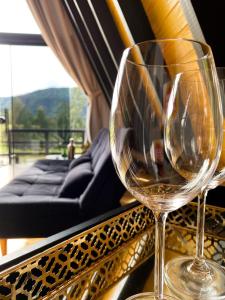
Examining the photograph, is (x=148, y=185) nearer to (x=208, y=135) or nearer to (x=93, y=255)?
(x=208, y=135)

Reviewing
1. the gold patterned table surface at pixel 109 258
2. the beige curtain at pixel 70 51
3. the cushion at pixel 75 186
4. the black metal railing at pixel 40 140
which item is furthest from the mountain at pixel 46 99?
the gold patterned table surface at pixel 109 258

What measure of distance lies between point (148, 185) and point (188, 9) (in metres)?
0.42

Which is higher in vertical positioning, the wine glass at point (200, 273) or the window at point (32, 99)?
the window at point (32, 99)

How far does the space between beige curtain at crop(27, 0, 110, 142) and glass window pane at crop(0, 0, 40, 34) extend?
0.17 meters

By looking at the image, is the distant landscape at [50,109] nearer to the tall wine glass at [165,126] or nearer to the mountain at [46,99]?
the mountain at [46,99]

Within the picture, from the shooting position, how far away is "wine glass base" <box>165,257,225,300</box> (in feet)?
1.50

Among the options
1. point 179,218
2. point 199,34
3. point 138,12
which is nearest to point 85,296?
point 179,218

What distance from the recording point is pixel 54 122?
432cm

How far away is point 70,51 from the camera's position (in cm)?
375

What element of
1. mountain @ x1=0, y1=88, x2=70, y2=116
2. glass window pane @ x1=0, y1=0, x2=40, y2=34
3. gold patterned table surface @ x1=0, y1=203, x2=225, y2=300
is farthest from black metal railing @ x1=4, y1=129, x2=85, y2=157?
gold patterned table surface @ x1=0, y1=203, x2=225, y2=300

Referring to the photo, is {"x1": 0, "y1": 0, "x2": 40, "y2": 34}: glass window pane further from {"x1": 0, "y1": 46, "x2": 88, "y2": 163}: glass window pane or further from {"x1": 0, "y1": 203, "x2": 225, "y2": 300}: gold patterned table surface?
{"x1": 0, "y1": 203, "x2": 225, "y2": 300}: gold patterned table surface

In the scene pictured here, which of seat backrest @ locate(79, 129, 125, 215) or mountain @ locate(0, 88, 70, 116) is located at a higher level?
mountain @ locate(0, 88, 70, 116)

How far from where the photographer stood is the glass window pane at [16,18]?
350cm

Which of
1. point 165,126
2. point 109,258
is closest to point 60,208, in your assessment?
point 109,258
